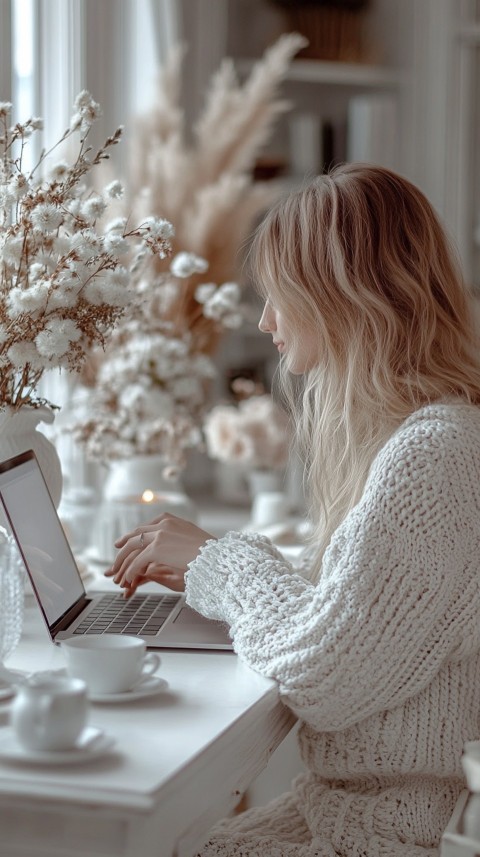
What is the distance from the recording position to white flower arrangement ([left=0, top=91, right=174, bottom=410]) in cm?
126

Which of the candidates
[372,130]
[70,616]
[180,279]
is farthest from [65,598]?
[372,130]

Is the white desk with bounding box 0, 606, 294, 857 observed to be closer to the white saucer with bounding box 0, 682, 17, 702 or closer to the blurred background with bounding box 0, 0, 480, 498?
the white saucer with bounding box 0, 682, 17, 702

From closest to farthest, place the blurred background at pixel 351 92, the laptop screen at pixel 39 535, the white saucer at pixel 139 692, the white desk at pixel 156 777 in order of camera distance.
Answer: the white desk at pixel 156 777 < the white saucer at pixel 139 692 < the laptop screen at pixel 39 535 < the blurred background at pixel 351 92

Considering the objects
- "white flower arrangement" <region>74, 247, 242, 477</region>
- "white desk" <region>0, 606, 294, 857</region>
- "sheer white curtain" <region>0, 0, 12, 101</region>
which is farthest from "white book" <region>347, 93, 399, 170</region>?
"white desk" <region>0, 606, 294, 857</region>

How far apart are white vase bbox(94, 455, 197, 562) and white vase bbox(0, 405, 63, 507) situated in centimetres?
21

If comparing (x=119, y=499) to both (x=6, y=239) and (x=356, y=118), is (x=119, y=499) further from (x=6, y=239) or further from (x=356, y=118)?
(x=356, y=118)

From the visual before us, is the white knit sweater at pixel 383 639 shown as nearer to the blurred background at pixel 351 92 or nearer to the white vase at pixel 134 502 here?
the white vase at pixel 134 502

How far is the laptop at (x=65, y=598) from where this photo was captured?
1.20 m

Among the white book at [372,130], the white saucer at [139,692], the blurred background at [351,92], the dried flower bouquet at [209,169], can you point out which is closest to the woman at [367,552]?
the white saucer at [139,692]

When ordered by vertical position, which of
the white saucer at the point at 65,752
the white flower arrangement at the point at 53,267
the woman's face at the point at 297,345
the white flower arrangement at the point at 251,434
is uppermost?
the white flower arrangement at the point at 53,267

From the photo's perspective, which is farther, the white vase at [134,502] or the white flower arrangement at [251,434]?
the white flower arrangement at [251,434]

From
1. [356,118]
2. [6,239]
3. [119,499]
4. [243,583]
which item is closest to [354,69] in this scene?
[356,118]

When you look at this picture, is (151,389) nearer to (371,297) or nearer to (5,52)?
(5,52)

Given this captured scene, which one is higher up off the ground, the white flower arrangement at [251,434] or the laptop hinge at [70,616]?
the laptop hinge at [70,616]
